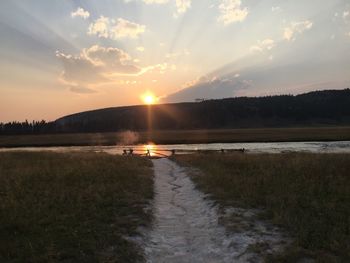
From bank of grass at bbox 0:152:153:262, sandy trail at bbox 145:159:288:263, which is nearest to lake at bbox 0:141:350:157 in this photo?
bank of grass at bbox 0:152:153:262

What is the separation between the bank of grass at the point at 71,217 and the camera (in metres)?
9.90

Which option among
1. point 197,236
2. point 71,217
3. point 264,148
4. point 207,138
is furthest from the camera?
point 207,138

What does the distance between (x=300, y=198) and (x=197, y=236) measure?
17.6ft

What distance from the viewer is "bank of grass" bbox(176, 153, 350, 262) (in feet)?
32.3

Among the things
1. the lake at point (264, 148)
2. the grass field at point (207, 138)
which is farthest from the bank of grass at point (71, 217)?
the grass field at point (207, 138)

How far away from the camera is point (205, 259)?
10.0 m

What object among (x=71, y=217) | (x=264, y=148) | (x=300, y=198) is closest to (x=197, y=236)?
(x=71, y=217)

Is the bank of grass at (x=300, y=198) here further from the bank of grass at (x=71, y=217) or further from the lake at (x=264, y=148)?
the lake at (x=264, y=148)

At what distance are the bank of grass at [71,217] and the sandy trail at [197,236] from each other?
66 cm

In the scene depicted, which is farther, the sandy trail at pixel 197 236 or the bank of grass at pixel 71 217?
the sandy trail at pixel 197 236

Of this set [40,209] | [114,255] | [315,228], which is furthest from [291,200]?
[40,209]

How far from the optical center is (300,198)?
15453mm

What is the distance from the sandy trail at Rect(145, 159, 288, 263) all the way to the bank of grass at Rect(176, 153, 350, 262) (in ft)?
2.44

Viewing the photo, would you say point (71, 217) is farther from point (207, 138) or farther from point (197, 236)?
point (207, 138)
